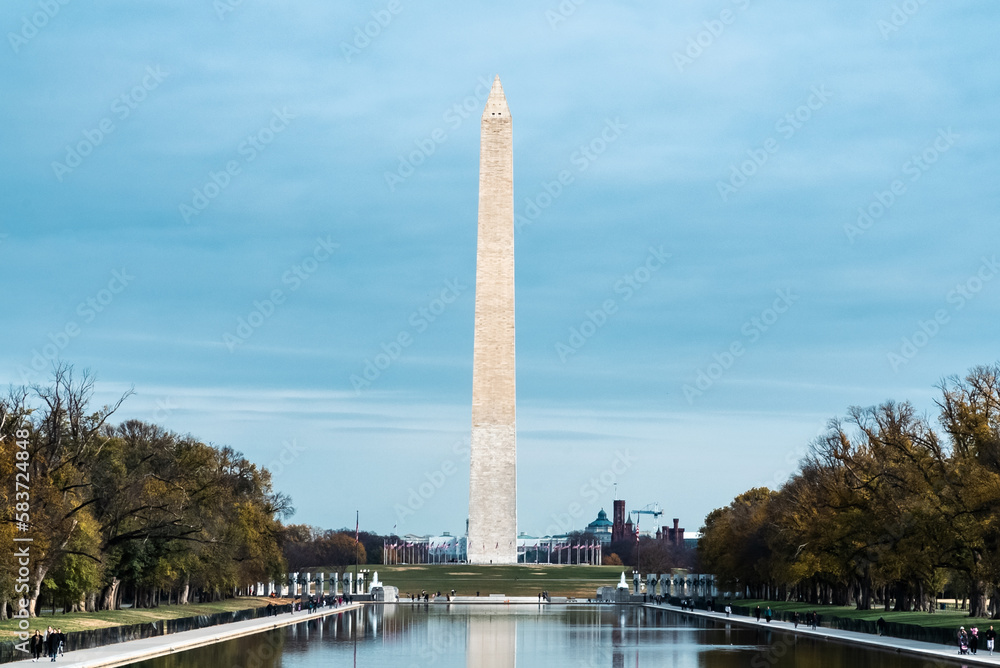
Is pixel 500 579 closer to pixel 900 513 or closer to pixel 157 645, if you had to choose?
pixel 900 513

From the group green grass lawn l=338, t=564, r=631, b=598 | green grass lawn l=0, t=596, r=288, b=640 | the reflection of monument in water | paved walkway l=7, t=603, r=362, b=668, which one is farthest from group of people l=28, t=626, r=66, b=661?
green grass lawn l=338, t=564, r=631, b=598

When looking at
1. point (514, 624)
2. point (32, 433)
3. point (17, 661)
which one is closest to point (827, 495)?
point (514, 624)

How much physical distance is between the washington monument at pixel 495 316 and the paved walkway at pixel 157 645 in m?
25.4

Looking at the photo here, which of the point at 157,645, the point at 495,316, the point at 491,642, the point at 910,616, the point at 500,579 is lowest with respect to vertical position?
the point at 157,645

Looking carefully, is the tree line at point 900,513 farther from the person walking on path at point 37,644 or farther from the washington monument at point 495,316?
the person walking on path at point 37,644

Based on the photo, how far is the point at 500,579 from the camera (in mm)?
84938

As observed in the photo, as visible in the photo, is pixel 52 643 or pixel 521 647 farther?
pixel 521 647

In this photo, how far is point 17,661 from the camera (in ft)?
99.1

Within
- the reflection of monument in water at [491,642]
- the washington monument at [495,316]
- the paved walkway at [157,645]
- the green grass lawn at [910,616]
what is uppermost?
the washington monument at [495,316]

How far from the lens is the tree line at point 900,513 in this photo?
46281mm

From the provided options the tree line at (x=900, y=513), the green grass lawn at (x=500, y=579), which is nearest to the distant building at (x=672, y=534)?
the green grass lawn at (x=500, y=579)

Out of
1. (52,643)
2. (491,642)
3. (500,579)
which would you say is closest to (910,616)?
(491,642)

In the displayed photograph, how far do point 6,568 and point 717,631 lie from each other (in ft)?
86.0

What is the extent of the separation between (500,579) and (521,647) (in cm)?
4937
